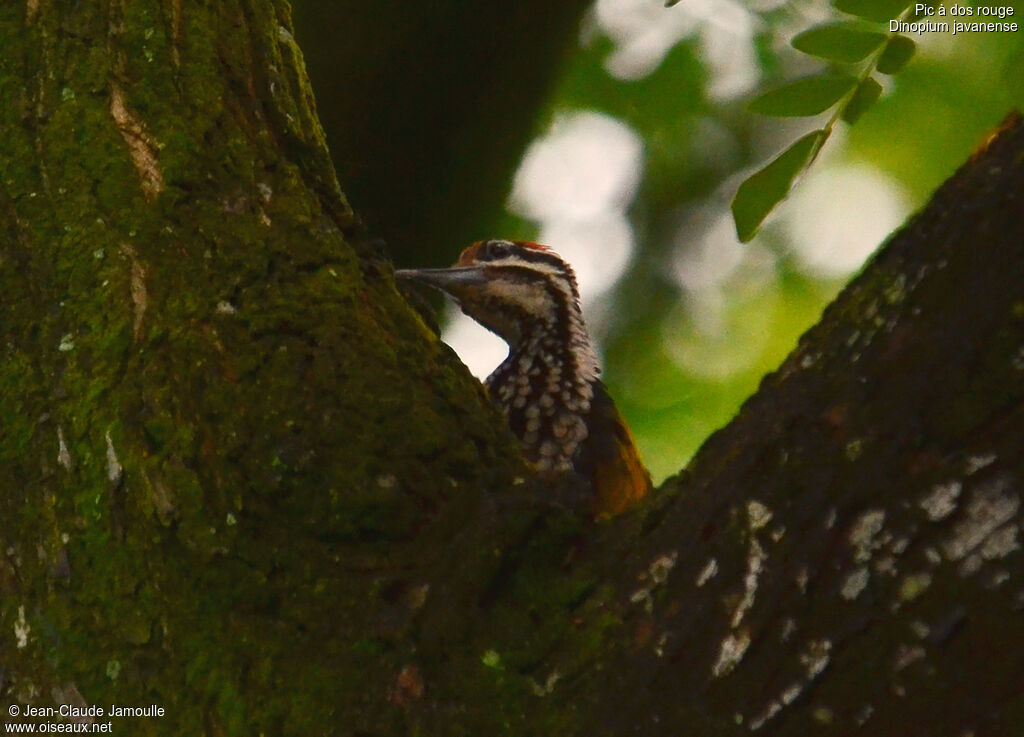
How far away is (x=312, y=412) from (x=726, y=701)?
32.5 inches

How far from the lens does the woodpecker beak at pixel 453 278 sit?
12.3 feet

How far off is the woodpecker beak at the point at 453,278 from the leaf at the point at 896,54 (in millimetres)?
1672

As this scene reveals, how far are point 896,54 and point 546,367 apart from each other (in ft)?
Answer: 5.68

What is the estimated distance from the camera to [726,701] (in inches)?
61.1

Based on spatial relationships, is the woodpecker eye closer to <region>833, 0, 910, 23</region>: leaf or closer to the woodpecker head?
the woodpecker head

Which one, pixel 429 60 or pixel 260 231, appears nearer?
pixel 260 231

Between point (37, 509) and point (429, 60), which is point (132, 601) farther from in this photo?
point (429, 60)

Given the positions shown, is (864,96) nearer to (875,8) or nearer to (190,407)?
(875,8)

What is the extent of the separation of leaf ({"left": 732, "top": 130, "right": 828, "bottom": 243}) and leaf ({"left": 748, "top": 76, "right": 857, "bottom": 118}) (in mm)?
169

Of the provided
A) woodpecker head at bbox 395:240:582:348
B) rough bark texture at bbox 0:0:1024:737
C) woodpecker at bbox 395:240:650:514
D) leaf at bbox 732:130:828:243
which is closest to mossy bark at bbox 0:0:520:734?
rough bark texture at bbox 0:0:1024:737

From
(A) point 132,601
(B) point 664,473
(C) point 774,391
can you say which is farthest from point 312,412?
(B) point 664,473

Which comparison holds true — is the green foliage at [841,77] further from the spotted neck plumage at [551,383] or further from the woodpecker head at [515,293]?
the woodpecker head at [515,293]

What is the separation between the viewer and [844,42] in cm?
232

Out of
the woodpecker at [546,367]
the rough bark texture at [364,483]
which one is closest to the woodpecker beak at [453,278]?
the woodpecker at [546,367]
